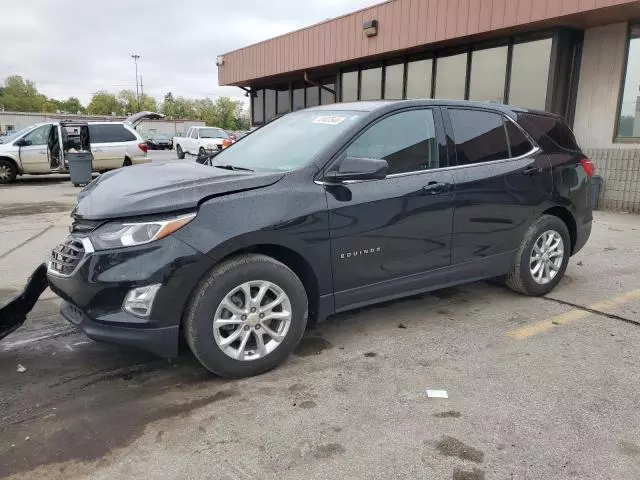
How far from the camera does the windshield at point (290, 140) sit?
3601 millimetres

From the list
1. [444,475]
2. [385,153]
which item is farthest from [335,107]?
[444,475]

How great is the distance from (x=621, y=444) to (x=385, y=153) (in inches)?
89.0

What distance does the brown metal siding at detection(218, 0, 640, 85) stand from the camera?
959cm

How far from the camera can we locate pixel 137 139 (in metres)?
16.1

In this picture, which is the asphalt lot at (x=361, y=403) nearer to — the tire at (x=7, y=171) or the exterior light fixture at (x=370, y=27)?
the exterior light fixture at (x=370, y=27)

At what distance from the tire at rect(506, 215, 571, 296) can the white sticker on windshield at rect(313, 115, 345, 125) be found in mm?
2001

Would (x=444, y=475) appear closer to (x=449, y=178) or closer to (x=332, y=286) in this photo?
(x=332, y=286)

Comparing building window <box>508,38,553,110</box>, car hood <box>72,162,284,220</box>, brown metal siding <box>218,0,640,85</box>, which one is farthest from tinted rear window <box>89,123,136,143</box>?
car hood <box>72,162,284,220</box>

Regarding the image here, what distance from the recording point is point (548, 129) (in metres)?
4.77

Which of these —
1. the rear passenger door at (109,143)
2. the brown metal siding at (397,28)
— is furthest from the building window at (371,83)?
the rear passenger door at (109,143)

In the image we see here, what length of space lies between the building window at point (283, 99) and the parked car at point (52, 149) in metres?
6.41

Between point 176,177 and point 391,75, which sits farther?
point 391,75

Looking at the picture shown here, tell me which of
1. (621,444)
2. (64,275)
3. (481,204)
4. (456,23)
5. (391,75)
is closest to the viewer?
(621,444)

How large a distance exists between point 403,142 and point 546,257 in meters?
1.93
